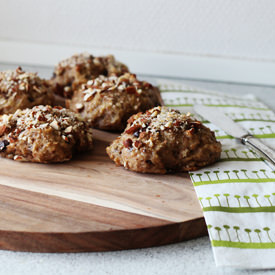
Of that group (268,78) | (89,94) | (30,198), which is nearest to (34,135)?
(30,198)

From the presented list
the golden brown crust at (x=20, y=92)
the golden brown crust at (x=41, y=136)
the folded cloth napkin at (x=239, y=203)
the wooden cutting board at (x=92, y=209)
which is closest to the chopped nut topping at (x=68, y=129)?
the golden brown crust at (x=41, y=136)

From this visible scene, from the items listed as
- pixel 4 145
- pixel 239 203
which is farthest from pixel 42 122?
pixel 239 203

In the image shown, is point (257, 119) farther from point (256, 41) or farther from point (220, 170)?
point (256, 41)

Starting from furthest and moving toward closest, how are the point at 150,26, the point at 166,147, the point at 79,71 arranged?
the point at 150,26
the point at 79,71
the point at 166,147

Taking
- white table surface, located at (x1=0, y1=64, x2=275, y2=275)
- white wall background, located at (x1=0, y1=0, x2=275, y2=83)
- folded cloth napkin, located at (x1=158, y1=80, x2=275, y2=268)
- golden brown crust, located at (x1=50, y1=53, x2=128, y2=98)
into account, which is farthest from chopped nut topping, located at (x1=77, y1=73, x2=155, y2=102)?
white wall background, located at (x1=0, y1=0, x2=275, y2=83)

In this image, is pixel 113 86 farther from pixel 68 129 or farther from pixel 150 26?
pixel 150 26

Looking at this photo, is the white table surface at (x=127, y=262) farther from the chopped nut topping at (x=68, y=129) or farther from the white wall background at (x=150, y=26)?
the white wall background at (x=150, y=26)
